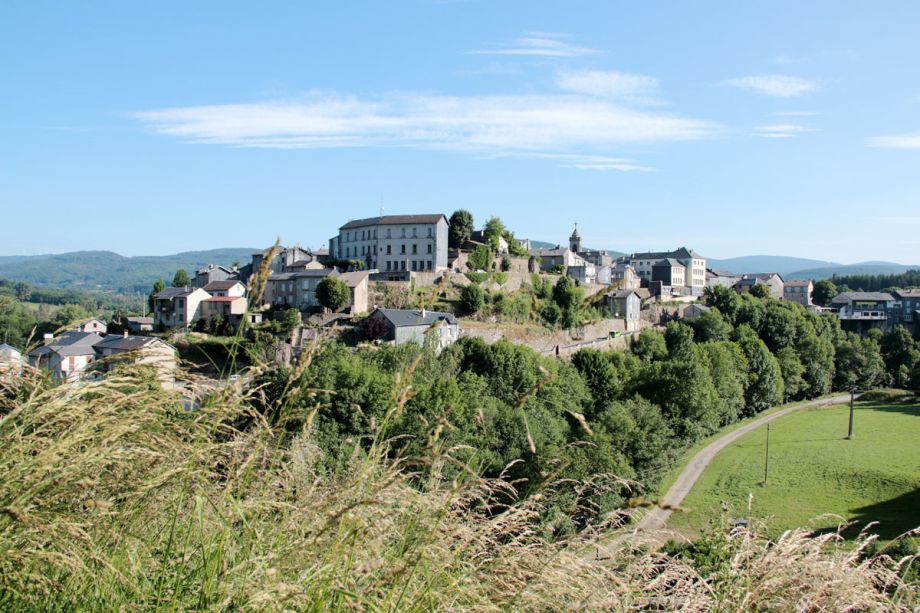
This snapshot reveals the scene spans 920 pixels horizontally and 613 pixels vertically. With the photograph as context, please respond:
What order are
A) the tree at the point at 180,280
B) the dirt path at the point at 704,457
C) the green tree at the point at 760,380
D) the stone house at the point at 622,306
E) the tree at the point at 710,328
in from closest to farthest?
the dirt path at the point at 704,457 → the green tree at the point at 760,380 → the stone house at the point at 622,306 → the tree at the point at 180,280 → the tree at the point at 710,328

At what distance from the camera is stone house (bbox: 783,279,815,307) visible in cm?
9727

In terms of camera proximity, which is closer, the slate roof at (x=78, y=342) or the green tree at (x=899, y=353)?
the slate roof at (x=78, y=342)

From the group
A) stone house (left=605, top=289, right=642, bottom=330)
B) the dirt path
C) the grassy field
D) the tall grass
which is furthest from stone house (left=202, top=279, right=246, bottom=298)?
the tall grass

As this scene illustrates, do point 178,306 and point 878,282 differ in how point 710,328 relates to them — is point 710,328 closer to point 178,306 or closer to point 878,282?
point 178,306

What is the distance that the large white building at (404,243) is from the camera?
51.9m

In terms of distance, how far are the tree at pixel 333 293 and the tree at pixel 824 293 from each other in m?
78.9

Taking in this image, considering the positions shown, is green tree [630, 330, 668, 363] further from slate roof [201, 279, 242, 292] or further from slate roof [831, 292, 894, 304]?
slate roof [831, 292, 894, 304]

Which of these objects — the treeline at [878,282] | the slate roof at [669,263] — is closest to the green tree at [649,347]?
the slate roof at [669,263]

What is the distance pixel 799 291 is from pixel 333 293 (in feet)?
270

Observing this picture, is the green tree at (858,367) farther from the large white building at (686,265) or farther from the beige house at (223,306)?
the beige house at (223,306)

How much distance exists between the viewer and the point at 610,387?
40.2 metres

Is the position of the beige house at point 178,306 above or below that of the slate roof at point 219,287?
below

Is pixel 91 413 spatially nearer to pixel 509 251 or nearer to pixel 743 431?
pixel 743 431

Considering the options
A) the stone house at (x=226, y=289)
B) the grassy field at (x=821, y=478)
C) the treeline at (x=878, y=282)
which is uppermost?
the treeline at (x=878, y=282)
